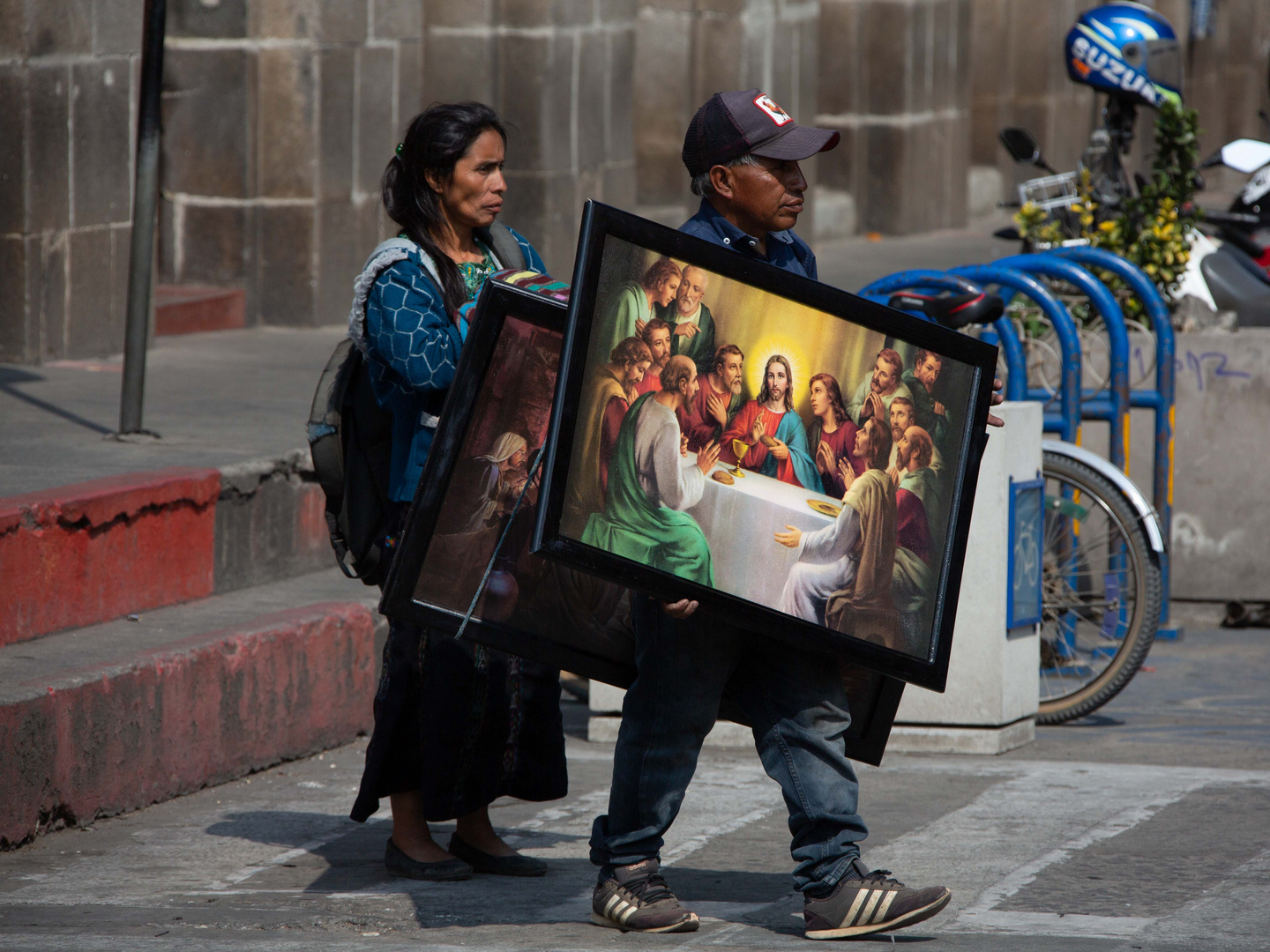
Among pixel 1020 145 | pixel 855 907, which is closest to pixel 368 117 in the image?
pixel 1020 145

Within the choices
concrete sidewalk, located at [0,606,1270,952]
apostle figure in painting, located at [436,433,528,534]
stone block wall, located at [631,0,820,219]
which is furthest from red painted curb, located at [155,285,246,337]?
apostle figure in painting, located at [436,433,528,534]

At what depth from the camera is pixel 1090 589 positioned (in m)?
6.84

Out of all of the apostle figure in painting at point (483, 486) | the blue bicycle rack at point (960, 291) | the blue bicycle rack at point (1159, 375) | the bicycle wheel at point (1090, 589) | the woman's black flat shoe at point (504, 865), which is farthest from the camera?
the blue bicycle rack at point (1159, 375)

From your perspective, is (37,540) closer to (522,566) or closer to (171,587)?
(171,587)

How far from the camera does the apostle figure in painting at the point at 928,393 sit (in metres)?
3.83

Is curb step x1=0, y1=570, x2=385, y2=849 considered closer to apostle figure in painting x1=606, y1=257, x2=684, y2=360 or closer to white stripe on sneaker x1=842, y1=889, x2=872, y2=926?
apostle figure in painting x1=606, y1=257, x2=684, y2=360

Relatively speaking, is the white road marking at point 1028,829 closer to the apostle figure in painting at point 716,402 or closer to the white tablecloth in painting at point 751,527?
the white tablecloth in painting at point 751,527

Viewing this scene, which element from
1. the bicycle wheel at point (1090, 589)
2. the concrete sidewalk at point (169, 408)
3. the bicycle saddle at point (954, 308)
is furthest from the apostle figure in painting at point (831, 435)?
the bicycle wheel at point (1090, 589)

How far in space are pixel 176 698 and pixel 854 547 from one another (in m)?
2.18

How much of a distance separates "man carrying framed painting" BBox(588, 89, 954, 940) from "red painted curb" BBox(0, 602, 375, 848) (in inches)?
60.1

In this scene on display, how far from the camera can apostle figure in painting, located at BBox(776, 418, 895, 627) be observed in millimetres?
3691

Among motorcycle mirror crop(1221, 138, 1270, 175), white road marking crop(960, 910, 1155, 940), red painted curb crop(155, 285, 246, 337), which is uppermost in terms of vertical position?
motorcycle mirror crop(1221, 138, 1270, 175)

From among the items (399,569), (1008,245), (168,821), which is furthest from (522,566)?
(1008,245)

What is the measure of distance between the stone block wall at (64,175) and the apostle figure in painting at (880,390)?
5044 millimetres
